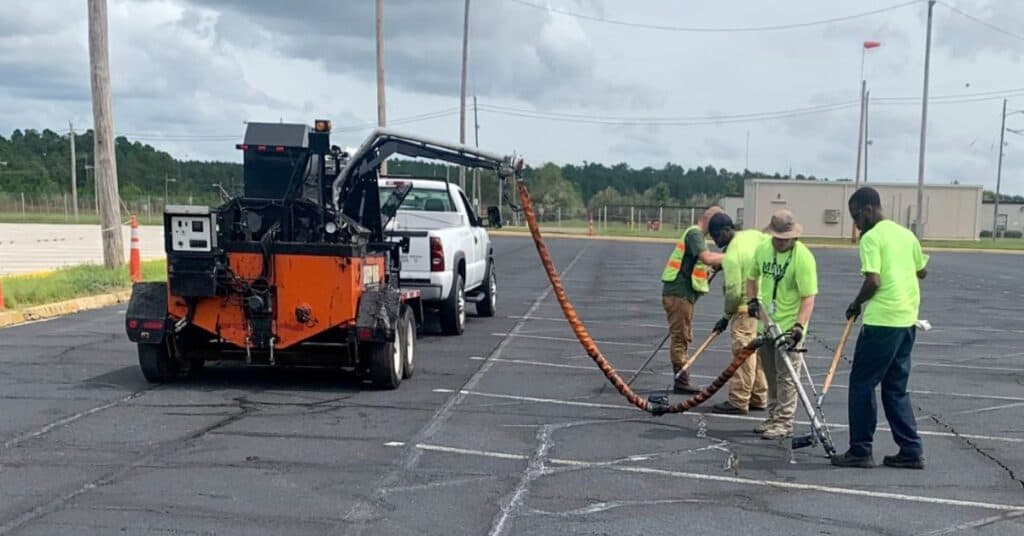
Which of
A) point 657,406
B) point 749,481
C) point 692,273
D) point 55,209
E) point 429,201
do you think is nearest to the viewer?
point 749,481

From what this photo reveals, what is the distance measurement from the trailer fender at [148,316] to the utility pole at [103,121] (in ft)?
36.6

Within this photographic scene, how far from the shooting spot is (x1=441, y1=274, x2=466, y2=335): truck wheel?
1398 centimetres

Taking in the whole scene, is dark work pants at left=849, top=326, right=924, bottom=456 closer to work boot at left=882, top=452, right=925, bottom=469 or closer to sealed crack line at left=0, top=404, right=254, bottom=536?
work boot at left=882, top=452, right=925, bottom=469

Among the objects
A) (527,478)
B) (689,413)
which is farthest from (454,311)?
(527,478)

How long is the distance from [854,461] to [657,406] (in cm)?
193

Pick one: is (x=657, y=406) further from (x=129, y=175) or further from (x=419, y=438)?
(x=129, y=175)

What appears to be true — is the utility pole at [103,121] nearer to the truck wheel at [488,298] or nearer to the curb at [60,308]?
the curb at [60,308]

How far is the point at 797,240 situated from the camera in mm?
8484

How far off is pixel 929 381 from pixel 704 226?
347 centimetres

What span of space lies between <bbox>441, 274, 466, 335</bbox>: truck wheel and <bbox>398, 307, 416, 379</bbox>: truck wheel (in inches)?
114

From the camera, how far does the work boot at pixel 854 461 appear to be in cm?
757

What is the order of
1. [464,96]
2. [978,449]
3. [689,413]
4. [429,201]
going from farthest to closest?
1. [464,96]
2. [429,201]
3. [689,413]
4. [978,449]

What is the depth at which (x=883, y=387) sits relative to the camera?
769cm

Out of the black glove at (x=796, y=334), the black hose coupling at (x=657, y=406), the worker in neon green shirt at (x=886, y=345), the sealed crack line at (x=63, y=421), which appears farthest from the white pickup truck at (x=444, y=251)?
the worker in neon green shirt at (x=886, y=345)
